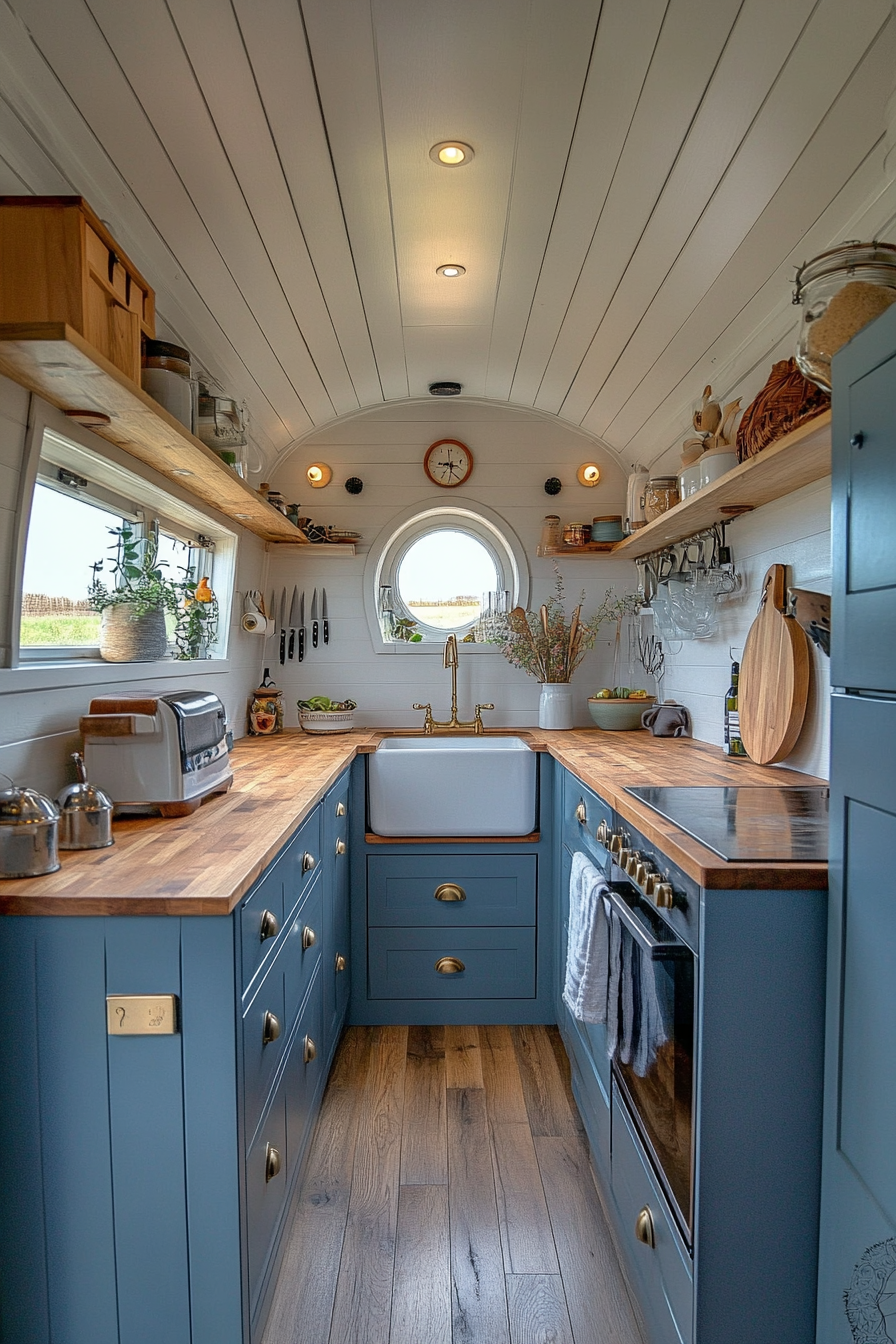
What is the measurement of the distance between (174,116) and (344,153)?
37 centimetres

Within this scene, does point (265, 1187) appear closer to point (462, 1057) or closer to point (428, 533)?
point (462, 1057)

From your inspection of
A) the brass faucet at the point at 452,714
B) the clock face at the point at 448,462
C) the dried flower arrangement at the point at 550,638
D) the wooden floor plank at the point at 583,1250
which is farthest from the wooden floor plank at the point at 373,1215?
the clock face at the point at 448,462

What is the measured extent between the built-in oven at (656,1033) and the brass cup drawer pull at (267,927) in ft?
2.16

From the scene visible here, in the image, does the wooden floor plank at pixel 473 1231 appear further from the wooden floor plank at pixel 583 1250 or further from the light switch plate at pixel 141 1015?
the light switch plate at pixel 141 1015

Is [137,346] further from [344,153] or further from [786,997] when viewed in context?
[786,997]

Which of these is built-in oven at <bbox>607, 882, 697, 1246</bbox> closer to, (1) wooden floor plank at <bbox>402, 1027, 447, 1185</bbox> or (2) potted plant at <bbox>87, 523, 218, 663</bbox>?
(1) wooden floor plank at <bbox>402, 1027, 447, 1185</bbox>

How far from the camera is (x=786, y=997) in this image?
3.98ft

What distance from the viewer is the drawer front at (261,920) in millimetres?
1320

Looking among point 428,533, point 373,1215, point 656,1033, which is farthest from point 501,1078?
point 428,533

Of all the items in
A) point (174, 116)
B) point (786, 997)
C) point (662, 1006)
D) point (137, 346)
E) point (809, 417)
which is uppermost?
point (174, 116)

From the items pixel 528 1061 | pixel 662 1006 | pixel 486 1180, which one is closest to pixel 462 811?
pixel 528 1061

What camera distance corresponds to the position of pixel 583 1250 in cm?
177

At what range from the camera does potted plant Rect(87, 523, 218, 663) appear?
83.2 inches

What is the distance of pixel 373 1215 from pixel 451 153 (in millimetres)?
2395
